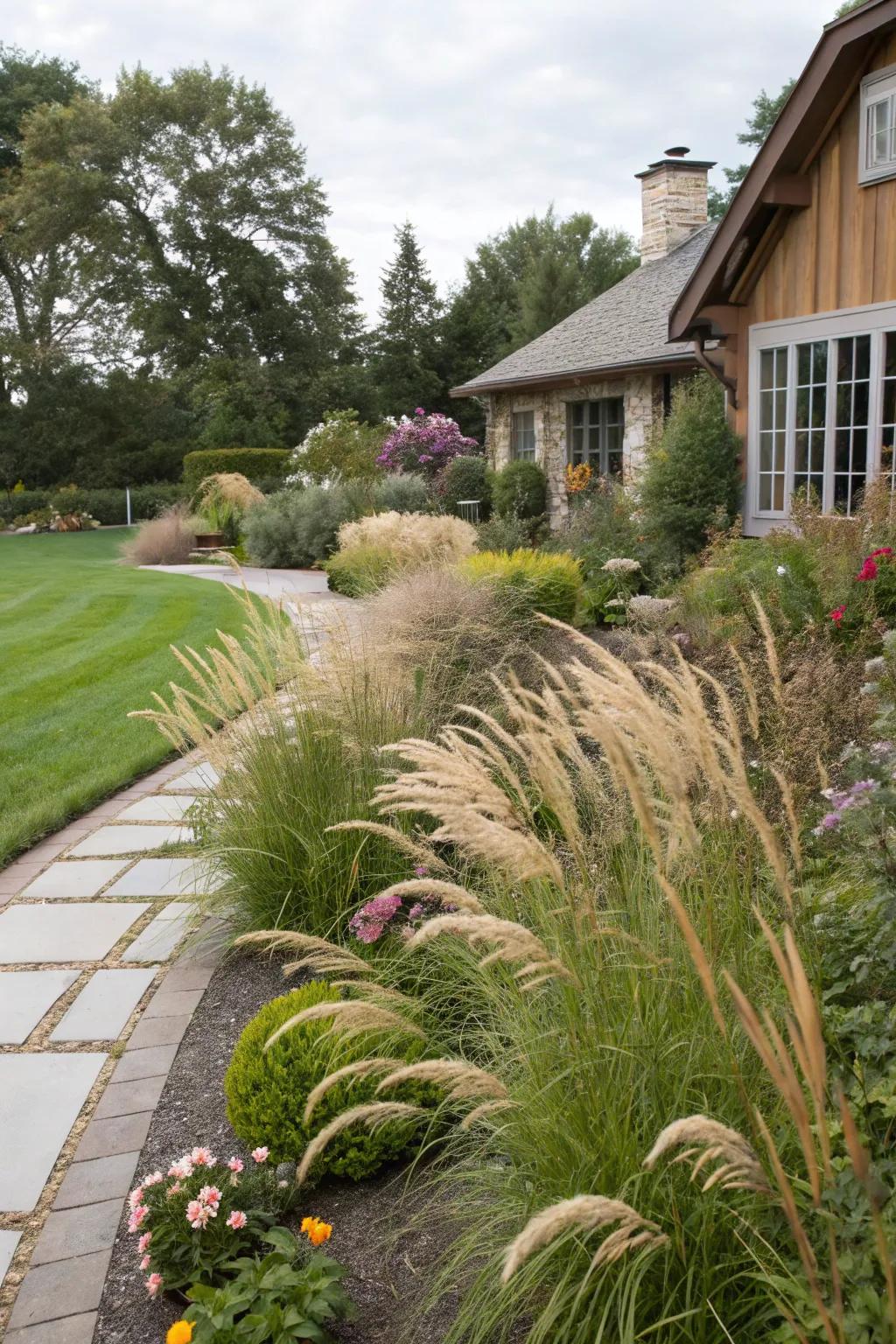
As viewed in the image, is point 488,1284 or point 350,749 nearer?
point 488,1284

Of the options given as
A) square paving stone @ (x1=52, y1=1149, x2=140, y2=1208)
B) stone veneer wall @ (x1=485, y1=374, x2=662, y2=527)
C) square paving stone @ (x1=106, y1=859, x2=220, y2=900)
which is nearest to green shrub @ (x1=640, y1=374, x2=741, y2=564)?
stone veneer wall @ (x1=485, y1=374, x2=662, y2=527)

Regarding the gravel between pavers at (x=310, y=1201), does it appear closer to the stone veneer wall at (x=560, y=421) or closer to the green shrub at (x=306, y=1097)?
the green shrub at (x=306, y=1097)

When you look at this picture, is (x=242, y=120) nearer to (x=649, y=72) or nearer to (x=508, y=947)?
(x=649, y=72)

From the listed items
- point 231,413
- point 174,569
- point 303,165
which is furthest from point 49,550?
point 303,165

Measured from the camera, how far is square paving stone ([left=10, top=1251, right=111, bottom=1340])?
2146 mm

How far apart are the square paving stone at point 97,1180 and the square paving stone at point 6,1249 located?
0.35ft

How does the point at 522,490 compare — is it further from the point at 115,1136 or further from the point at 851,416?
the point at 115,1136

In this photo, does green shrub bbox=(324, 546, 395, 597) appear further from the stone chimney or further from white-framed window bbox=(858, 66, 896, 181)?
the stone chimney

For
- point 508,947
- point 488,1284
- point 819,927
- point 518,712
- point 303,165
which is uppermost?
point 303,165

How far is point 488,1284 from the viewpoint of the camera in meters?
1.89

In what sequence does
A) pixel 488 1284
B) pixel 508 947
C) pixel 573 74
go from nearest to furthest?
pixel 508 947
pixel 488 1284
pixel 573 74

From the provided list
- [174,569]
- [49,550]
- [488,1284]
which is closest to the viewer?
[488,1284]

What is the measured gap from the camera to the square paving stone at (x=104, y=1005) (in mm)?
3211

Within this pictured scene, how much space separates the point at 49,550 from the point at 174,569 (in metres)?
5.08
